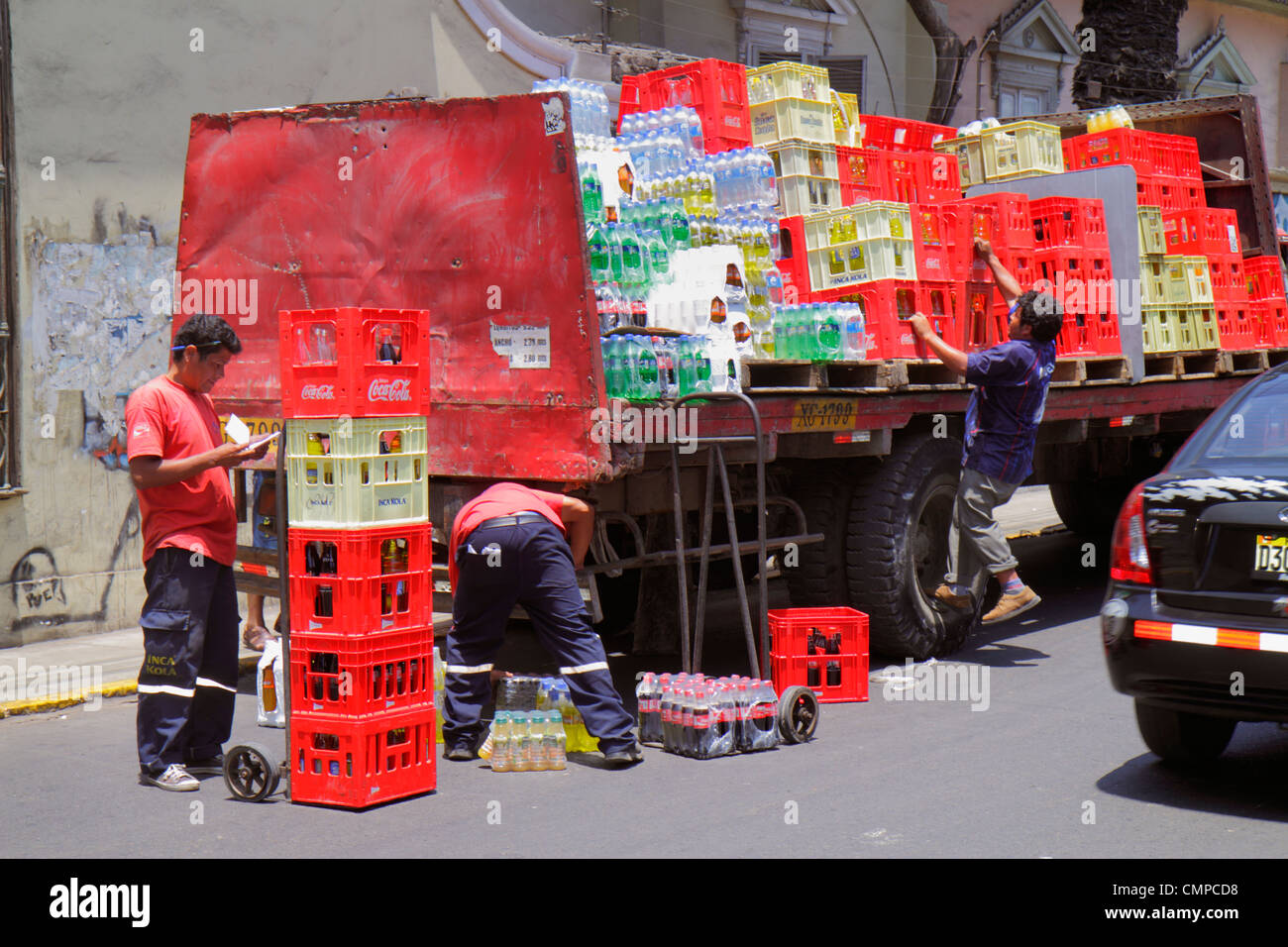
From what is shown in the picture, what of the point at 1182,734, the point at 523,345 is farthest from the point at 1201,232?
the point at 523,345

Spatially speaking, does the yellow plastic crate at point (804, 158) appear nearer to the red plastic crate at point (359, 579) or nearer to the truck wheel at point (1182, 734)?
the red plastic crate at point (359, 579)

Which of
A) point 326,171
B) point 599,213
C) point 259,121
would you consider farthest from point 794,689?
point 259,121

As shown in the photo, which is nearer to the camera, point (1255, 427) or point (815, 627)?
point (1255, 427)

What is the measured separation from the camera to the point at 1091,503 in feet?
43.9

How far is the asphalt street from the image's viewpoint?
510 centimetres

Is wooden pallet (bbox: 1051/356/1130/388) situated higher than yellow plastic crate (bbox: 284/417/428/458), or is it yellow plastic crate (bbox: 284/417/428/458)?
wooden pallet (bbox: 1051/356/1130/388)

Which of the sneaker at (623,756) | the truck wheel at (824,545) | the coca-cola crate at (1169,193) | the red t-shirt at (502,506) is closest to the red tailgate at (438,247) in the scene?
the red t-shirt at (502,506)

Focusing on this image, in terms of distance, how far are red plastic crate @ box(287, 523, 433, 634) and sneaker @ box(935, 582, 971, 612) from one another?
12.2 feet

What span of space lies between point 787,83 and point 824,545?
299 cm

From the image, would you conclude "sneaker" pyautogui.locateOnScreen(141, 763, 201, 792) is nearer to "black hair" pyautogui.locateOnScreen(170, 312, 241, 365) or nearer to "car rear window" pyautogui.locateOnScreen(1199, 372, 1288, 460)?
"black hair" pyautogui.locateOnScreen(170, 312, 241, 365)

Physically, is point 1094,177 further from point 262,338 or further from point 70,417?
point 70,417

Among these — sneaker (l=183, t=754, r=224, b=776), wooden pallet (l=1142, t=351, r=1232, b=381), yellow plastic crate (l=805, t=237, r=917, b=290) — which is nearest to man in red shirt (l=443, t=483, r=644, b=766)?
sneaker (l=183, t=754, r=224, b=776)

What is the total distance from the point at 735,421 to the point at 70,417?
5.15m

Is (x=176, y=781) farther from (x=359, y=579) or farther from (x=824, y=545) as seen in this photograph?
(x=824, y=545)
